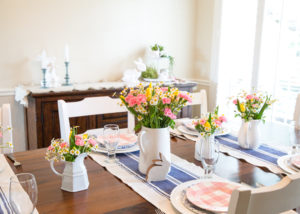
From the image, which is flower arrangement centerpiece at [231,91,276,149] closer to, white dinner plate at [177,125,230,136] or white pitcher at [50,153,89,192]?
white dinner plate at [177,125,230,136]

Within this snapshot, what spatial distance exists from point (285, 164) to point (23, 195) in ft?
3.45

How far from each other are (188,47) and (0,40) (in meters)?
2.02

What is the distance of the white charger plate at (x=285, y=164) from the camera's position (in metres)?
1.33

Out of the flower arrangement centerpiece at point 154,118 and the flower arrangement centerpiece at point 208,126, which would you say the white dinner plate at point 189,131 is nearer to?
the flower arrangement centerpiece at point 208,126

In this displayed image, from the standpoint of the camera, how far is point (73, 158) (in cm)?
113

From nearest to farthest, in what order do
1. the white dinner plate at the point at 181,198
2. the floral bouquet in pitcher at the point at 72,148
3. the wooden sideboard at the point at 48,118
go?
the white dinner plate at the point at 181,198 → the floral bouquet in pitcher at the point at 72,148 → the wooden sideboard at the point at 48,118

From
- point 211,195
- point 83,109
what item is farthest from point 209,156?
point 83,109

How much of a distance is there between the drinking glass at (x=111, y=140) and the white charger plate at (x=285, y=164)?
0.69 m

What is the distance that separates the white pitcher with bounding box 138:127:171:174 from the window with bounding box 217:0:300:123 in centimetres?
210

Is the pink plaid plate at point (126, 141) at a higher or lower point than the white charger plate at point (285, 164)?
higher

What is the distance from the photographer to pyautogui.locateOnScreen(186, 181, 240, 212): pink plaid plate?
1013 millimetres

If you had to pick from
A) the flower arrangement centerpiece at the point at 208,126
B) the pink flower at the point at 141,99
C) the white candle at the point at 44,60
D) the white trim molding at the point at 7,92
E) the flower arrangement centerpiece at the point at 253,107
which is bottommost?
the white trim molding at the point at 7,92

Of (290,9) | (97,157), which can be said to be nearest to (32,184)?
(97,157)

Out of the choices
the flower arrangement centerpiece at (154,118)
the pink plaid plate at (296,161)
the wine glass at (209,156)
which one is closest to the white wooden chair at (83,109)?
the flower arrangement centerpiece at (154,118)
